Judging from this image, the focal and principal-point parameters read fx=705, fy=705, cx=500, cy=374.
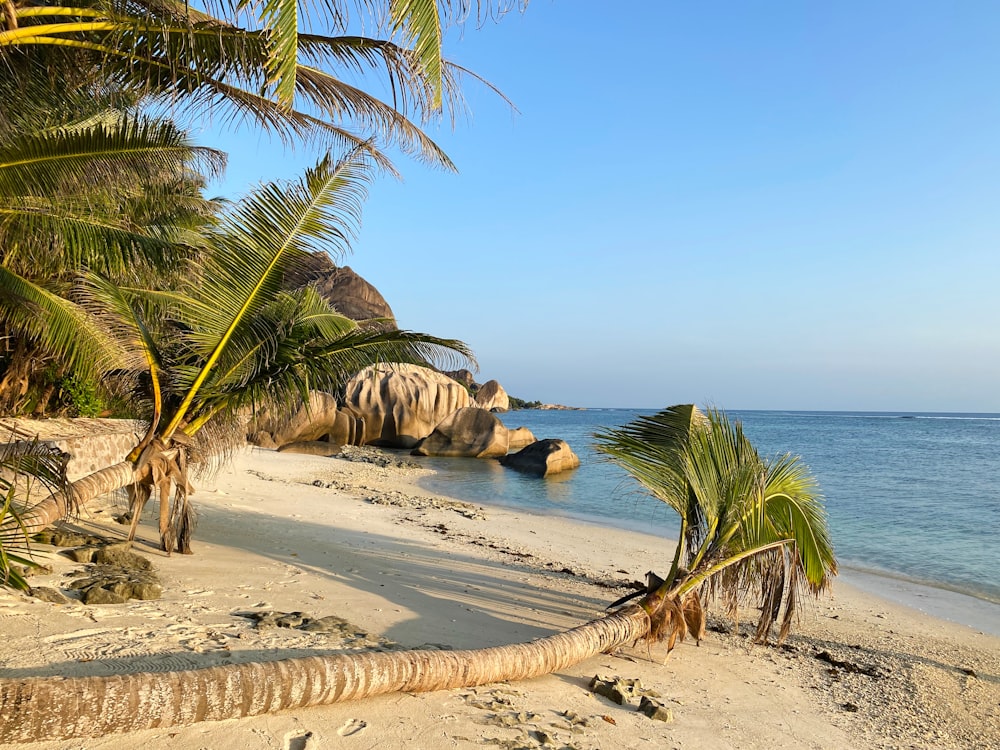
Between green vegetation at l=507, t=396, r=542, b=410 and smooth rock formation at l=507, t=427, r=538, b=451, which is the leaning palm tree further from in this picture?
green vegetation at l=507, t=396, r=542, b=410

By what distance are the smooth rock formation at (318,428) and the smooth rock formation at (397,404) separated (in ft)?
2.50

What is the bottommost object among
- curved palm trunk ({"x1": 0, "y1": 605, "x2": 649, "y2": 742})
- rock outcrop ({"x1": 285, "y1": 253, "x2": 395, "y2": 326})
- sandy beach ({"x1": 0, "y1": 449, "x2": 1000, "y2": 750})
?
sandy beach ({"x1": 0, "y1": 449, "x2": 1000, "y2": 750})

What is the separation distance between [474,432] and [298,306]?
19691mm

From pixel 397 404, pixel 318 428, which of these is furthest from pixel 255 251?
pixel 397 404

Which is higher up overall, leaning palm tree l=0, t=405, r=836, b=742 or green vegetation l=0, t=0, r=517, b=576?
green vegetation l=0, t=0, r=517, b=576

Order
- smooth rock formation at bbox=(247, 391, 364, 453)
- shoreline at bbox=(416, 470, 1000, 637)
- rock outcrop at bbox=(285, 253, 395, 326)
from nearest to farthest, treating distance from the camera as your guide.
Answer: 1. shoreline at bbox=(416, 470, 1000, 637)
2. smooth rock formation at bbox=(247, 391, 364, 453)
3. rock outcrop at bbox=(285, 253, 395, 326)

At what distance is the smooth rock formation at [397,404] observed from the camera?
28234mm

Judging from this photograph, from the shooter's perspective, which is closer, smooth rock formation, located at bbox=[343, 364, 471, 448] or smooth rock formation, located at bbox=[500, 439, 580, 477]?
smooth rock formation, located at bbox=[500, 439, 580, 477]

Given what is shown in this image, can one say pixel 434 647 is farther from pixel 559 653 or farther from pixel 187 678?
pixel 187 678

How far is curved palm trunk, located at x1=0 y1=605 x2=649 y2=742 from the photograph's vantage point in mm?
3025

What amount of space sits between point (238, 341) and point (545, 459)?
17.2 meters

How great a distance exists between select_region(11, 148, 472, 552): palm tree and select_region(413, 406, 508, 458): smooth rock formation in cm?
1964

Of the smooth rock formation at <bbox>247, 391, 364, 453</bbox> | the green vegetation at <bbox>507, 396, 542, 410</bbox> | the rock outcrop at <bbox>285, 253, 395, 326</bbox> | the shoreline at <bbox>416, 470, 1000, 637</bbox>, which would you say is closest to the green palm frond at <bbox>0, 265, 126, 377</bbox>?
the shoreline at <bbox>416, 470, 1000, 637</bbox>

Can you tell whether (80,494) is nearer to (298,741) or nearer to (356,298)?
(298,741)
